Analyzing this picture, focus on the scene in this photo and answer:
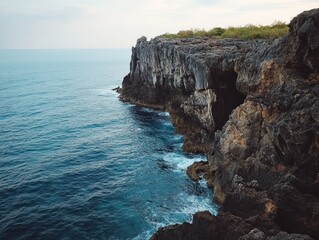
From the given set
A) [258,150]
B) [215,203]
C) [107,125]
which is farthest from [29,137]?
[258,150]

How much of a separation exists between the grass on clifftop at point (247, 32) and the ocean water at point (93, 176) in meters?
21.9

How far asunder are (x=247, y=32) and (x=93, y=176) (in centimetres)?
3849

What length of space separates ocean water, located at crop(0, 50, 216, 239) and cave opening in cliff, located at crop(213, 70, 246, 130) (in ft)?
26.9

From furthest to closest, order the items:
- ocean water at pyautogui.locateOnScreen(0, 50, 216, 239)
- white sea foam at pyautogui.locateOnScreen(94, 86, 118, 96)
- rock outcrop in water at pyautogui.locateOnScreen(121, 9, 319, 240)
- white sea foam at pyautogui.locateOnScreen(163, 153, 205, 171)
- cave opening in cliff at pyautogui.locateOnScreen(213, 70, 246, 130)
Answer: white sea foam at pyautogui.locateOnScreen(94, 86, 118, 96), cave opening in cliff at pyautogui.locateOnScreen(213, 70, 246, 130), white sea foam at pyautogui.locateOnScreen(163, 153, 205, 171), ocean water at pyautogui.locateOnScreen(0, 50, 216, 239), rock outcrop in water at pyautogui.locateOnScreen(121, 9, 319, 240)

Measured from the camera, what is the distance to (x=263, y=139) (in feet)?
107

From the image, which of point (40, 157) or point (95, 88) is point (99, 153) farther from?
point (95, 88)

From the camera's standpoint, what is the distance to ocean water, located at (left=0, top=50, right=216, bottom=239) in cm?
3347

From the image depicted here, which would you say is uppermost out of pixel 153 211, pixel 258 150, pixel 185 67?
pixel 185 67

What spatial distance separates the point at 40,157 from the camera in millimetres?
52188

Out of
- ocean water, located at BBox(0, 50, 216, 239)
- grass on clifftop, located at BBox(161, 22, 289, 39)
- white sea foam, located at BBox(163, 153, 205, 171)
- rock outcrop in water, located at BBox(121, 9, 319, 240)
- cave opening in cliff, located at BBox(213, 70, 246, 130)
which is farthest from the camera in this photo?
grass on clifftop, located at BBox(161, 22, 289, 39)

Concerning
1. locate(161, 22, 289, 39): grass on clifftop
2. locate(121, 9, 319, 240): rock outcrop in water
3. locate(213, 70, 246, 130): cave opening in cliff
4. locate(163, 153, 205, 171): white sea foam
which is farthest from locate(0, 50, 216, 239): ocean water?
locate(161, 22, 289, 39): grass on clifftop

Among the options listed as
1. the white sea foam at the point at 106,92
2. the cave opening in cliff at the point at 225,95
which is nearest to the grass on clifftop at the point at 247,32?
the cave opening in cliff at the point at 225,95

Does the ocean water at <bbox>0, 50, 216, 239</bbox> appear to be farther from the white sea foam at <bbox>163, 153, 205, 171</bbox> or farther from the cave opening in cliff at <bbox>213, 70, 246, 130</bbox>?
the cave opening in cliff at <bbox>213, 70, 246, 130</bbox>

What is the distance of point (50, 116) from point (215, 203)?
55.3 m
